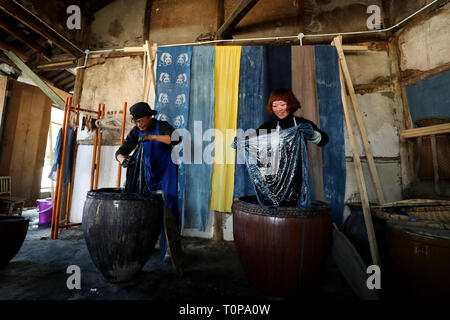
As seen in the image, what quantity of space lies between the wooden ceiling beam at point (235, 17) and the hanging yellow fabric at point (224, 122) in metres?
0.46

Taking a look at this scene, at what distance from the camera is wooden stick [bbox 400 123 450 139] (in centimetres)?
240

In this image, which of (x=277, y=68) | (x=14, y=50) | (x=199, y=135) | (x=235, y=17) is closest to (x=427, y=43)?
(x=277, y=68)

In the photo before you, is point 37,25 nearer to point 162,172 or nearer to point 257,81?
point 162,172

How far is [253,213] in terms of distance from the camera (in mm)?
1502

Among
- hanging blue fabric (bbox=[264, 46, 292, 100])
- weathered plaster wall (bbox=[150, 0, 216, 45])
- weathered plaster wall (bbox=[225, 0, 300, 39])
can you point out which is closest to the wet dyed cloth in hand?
hanging blue fabric (bbox=[264, 46, 292, 100])

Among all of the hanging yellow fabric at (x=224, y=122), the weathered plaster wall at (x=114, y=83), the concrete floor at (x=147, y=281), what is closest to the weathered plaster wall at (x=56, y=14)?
the weathered plaster wall at (x=114, y=83)

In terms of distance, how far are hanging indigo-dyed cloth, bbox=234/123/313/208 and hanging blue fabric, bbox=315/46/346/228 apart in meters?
1.36

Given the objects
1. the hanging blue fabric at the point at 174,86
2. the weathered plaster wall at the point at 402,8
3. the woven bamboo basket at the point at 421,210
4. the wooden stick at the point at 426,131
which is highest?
the weathered plaster wall at the point at 402,8

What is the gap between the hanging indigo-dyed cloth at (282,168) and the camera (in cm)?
167

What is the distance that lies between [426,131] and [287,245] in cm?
279

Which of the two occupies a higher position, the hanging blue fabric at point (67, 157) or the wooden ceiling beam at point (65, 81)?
the wooden ceiling beam at point (65, 81)

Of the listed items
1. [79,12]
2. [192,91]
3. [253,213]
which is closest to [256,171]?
[253,213]

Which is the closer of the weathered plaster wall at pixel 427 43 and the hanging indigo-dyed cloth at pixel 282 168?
the hanging indigo-dyed cloth at pixel 282 168

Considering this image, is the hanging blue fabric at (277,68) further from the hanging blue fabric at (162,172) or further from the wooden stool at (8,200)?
the wooden stool at (8,200)
